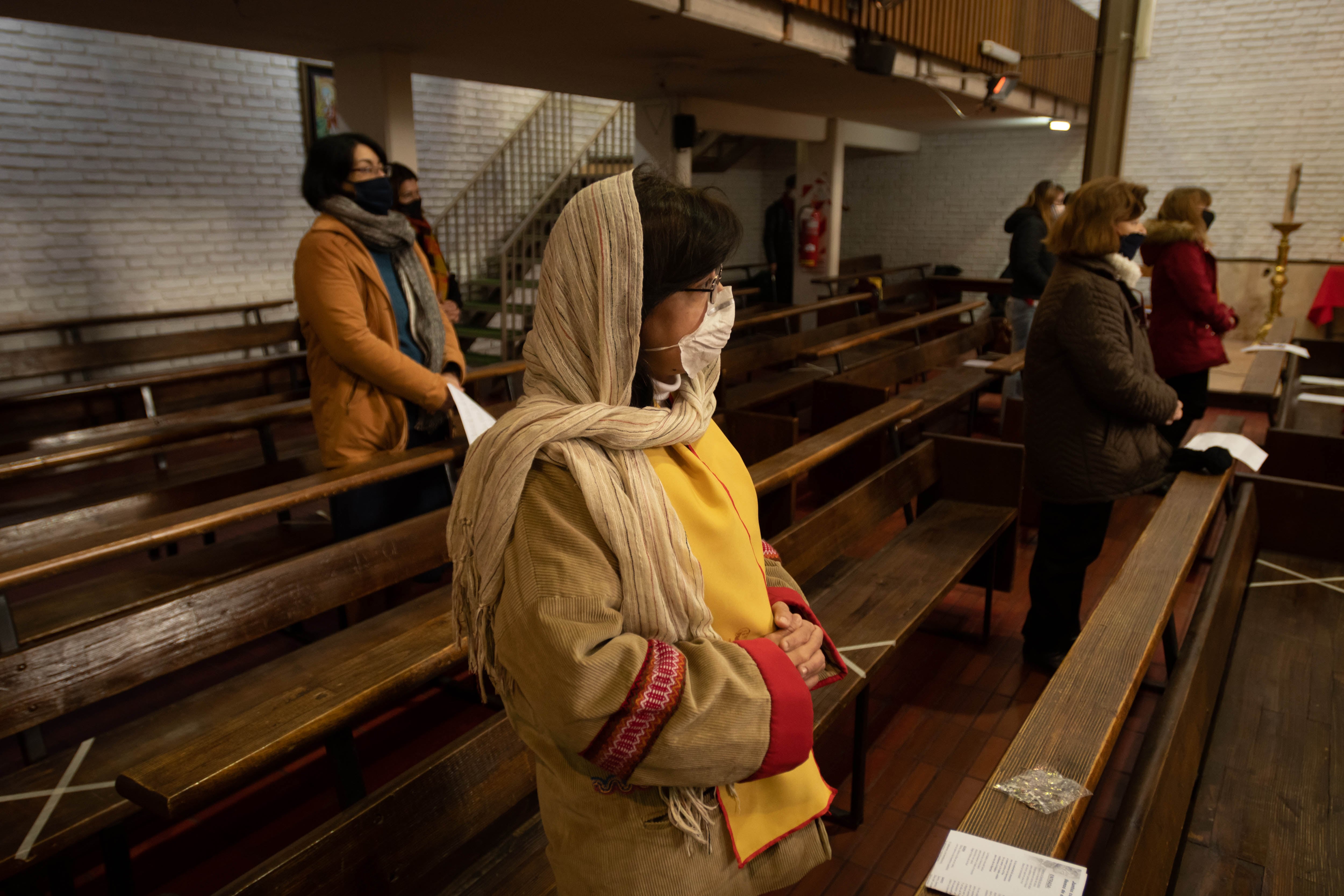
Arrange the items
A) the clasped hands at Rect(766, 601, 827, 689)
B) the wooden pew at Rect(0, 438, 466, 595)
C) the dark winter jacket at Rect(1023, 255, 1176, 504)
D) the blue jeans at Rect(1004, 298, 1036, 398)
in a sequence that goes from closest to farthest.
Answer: the clasped hands at Rect(766, 601, 827, 689), the wooden pew at Rect(0, 438, 466, 595), the dark winter jacket at Rect(1023, 255, 1176, 504), the blue jeans at Rect(1004, 298, 1036, 398)

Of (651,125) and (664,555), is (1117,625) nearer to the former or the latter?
(664,555)

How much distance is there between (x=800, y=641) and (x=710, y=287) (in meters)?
0.49

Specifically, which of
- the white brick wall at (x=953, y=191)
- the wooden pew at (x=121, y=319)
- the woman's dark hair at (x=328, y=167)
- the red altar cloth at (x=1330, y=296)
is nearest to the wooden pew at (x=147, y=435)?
the woman's dark hair at (x=328, y=167)

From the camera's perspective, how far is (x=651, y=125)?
27.0 feet

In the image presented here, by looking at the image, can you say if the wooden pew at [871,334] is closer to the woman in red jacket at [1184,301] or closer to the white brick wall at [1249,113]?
the woman in red jacket at [1184,301]

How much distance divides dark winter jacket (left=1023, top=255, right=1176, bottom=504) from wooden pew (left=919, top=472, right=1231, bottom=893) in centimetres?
21

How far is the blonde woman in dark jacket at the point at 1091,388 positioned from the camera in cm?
258

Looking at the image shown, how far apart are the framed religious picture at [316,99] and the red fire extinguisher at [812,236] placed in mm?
5433

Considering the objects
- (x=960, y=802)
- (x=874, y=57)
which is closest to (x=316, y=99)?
(x=874, y=57)

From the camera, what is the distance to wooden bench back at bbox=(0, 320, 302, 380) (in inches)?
222

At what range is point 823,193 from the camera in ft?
35.5

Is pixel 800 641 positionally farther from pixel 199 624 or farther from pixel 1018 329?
pixel 1018 329

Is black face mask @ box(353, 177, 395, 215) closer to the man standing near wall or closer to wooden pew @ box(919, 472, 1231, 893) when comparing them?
wooden pew @ box(919, 472, 1231, 893)

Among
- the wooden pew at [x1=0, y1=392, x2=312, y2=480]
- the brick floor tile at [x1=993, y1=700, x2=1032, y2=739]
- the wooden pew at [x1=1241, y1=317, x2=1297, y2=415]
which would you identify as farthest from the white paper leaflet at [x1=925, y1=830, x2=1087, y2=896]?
the wooden pew at [x1=1241, y1=317, x2=1297, y2=415]
